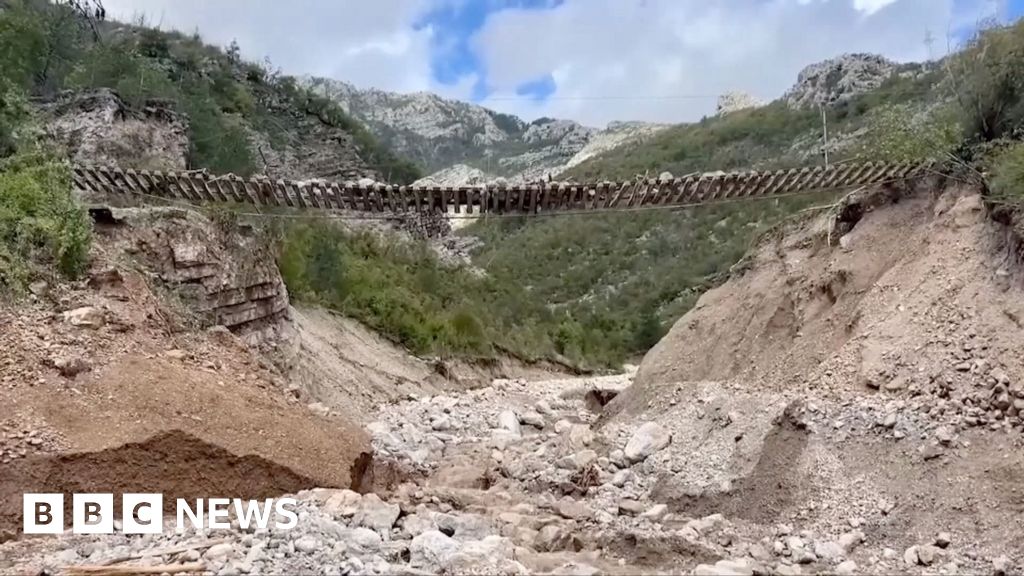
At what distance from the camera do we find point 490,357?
20.8 metres

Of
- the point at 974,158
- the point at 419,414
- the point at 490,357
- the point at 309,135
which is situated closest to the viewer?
the point at 974,158

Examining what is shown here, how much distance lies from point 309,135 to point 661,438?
3390cm

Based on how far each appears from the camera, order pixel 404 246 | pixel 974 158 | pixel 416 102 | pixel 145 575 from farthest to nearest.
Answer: pixel 416 102, pixel 404 246, pixel 974 158, pixel 145 575

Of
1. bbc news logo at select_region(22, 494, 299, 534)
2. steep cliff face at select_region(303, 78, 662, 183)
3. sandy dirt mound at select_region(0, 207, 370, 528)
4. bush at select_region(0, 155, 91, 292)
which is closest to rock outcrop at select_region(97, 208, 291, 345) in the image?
sandy dirt mound at select_region(0, 207, 370, 528)

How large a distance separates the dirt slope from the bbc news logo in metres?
3.39

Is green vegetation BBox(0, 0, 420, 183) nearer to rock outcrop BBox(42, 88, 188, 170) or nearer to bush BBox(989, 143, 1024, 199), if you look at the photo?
rock outcrop BBox(42, 88, 188, 170)

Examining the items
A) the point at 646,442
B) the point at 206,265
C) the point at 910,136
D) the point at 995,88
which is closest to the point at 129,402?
the point at 206,265

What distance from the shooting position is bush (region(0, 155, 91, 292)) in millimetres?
6788

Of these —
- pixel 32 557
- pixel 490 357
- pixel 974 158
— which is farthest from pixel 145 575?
pixel 490 357

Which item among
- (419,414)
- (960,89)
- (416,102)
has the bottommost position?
(419,414)

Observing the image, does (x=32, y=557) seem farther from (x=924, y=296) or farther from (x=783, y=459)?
(x=924, y=296)

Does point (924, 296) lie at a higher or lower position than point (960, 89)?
lower

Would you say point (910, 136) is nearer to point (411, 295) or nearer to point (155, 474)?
point (155, 474)

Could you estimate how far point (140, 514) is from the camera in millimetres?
5391
